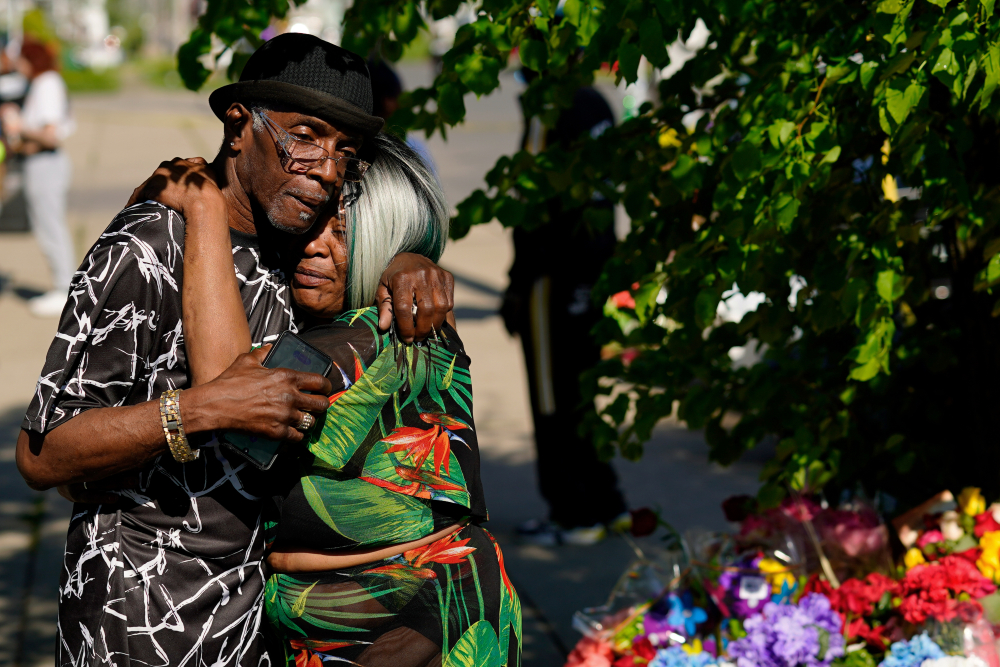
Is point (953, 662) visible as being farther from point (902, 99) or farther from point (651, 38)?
point (651, 38)

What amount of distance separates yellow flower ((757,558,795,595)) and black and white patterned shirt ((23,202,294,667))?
160 cm

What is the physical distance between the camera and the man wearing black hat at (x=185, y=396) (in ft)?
5.75

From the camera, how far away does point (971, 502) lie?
2930 mm

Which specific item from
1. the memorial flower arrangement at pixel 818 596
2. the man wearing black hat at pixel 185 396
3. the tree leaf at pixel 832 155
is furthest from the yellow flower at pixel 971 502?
the man wearing black hat at pixel 185 396

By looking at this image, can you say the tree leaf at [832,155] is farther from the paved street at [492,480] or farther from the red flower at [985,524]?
the paved street at [492,480]

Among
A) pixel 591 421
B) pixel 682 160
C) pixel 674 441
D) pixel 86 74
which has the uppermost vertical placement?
pixel 86 74

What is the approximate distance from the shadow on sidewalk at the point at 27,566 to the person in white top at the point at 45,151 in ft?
10.6

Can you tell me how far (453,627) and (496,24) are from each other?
1.31 m

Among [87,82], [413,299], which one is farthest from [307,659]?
[87,82]

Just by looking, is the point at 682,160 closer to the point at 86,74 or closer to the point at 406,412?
the point at 406,412

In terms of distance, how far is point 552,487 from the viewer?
5.04 m

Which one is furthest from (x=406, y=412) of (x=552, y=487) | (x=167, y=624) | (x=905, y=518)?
(x=552, y=487)

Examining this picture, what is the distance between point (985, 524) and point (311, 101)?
207 cm

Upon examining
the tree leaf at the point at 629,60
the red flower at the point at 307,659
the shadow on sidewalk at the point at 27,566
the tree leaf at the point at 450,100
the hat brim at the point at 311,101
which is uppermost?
the tree leaf at the point at 629,60
